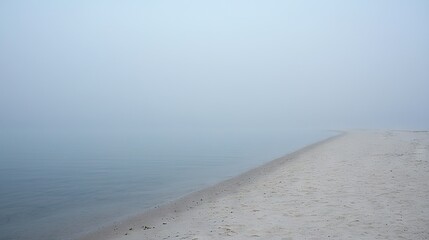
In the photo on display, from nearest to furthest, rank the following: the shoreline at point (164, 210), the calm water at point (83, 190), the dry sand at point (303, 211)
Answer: the dry sand at point (303, 211), the shoreline at point (164, 210), the calm water at point (83, 190)

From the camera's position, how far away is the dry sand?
8664 millimetres

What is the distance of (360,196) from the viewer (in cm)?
1209

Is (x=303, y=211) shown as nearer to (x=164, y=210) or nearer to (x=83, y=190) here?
(x=164, y=210)

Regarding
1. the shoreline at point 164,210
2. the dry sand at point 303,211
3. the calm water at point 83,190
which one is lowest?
the calm water at point 83,190

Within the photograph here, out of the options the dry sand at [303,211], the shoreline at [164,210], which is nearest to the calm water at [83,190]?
the shoreline at [164,210]

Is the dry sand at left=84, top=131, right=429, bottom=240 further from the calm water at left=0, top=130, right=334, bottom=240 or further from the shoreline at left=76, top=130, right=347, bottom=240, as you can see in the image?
the calm water at left=0, top=130, right=334, bottom=240

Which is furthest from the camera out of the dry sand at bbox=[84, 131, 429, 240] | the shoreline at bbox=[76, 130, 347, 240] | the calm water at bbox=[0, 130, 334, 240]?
the calm water at bbox=[0, 130, 334, 240]

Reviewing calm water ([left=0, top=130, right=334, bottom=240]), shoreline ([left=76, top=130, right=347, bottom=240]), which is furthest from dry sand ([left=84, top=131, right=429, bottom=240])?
calm water ([left=0, top=130, right=334, bottom=240])

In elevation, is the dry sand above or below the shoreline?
above

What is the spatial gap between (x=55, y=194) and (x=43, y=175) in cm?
825

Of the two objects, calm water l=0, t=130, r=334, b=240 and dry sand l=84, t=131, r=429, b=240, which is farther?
calm water l=0, t=130, r=334, b=240

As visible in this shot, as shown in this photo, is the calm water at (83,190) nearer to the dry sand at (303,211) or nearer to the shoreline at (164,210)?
the shoreline at (164,210)

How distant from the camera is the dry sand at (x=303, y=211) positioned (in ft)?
28.4

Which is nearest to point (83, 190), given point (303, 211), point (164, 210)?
point (164, 210)
